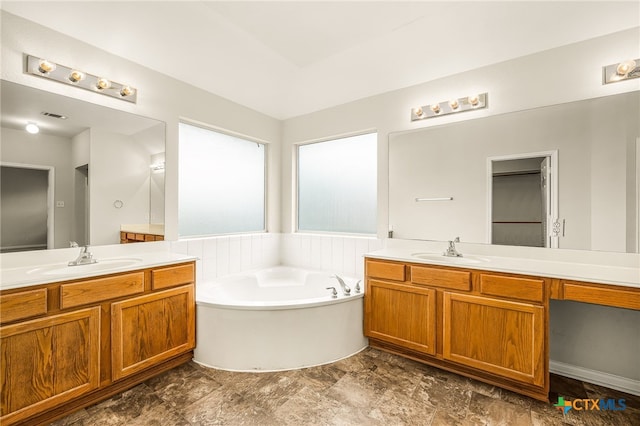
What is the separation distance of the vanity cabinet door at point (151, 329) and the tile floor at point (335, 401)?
0.63 ft

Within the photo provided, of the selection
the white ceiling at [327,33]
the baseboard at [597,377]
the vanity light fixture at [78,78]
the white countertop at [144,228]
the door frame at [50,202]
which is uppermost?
Answer: the white ceiling at [327,33]

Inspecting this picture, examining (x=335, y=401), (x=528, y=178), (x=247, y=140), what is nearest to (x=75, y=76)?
(x=247, y=140)

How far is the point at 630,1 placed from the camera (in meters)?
1.89

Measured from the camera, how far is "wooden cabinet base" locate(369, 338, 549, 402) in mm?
1952

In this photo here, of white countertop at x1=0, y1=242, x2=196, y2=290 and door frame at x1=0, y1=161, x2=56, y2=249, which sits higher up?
door frame at x1=0, y1=161, x2=56, y2=249

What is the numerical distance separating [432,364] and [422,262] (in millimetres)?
A: 837

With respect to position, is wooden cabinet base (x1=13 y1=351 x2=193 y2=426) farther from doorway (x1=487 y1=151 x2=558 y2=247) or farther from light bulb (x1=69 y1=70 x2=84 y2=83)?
doorway (x1=487 y1=151 x2=558 y2=247)

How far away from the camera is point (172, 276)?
2289 millimetres

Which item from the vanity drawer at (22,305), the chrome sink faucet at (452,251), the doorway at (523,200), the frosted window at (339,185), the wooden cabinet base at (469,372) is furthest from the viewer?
the frosted window at (339,185)

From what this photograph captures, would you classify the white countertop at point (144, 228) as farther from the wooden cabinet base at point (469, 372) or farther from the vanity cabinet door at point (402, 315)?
the wooden cabinet base at point (469, 372)

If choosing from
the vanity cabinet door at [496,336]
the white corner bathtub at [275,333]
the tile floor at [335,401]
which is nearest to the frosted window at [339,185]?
the white corner bathtub at [275,333]

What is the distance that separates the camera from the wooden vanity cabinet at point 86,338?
5.18ft

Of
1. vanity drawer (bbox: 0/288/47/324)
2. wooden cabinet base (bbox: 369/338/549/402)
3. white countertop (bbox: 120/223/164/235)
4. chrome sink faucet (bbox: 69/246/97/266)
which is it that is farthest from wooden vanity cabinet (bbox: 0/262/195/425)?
wooden cabinet base (bbox: 369/338/549/402)

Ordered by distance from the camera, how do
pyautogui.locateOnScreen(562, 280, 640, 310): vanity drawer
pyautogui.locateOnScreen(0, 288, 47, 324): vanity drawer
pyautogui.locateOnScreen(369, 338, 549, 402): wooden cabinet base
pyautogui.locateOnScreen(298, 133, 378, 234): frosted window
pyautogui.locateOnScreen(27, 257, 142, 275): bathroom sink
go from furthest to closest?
pyautogui.locateOnScreen(298, 133, 378, 234): frosted window, pyautogui.locateOnScreen(369, 338, 549, 402): wooden cabinet base, pyautogui.locateOnScreen(27, 257, 142, 275): bathroom sink, pyautogui.locateOnScreen(562, 280, 640, 310): vanity drawer, pyautogui.locateOnScreen(0, 288, 47, 324): vanity drawer
